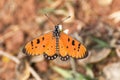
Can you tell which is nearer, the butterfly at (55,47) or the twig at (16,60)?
the butterfly at (55,47)

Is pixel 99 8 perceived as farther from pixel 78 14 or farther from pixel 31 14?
pixel 31 14

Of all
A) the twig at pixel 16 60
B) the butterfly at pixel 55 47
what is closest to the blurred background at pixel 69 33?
the twig at pixel 16 60

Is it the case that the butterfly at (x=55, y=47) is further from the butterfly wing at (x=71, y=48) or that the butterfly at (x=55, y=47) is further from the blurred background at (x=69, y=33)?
the blurred background at (x=69, y=33)

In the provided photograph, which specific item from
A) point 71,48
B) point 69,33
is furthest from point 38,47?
point 69,33

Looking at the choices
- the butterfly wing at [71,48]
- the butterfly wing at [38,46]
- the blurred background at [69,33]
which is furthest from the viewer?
the blurred background at [69,33]

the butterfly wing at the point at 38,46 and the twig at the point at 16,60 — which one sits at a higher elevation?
the twig at the point at 16,60

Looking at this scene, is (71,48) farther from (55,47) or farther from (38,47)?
(38,47)

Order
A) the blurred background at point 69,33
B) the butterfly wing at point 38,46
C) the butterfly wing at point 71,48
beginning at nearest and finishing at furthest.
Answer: the butterfly wing at point 71,48 → the butterfly wing at point 38,46 → the blurred background at point 69,33
